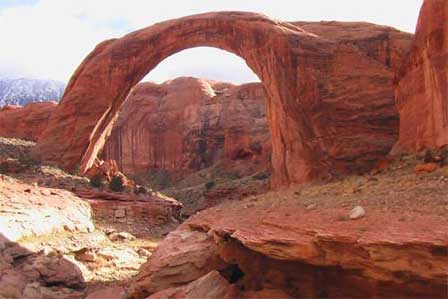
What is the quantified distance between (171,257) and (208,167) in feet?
112

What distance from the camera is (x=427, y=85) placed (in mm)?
11484

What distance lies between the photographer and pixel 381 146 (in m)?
16.2

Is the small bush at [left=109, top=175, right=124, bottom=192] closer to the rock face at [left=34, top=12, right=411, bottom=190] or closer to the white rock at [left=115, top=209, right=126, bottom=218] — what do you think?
the rock face at [left=34, top=12, right=411, bottom=190]

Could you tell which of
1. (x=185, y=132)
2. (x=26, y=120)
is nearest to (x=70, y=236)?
(x=26, y=120)

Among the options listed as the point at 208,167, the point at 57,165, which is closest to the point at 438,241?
the point at 57,165

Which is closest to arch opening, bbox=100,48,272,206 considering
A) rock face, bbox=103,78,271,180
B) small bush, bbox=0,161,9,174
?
rock face, bbox=103,78,271,180

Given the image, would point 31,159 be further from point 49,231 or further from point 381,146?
point 381,146

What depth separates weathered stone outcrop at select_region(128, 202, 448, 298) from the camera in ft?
16.6

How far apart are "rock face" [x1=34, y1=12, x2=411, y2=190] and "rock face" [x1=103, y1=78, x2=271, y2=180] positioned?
18972 mm

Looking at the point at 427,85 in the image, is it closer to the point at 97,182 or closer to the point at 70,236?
the point at 70,236

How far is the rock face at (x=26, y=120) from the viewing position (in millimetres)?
32531

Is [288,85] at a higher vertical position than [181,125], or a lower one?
higher

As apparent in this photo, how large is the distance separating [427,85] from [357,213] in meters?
6.47

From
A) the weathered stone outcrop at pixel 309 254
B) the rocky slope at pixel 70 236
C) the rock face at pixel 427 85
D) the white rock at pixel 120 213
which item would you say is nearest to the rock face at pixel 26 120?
the rocky slope at pixel 70 236
